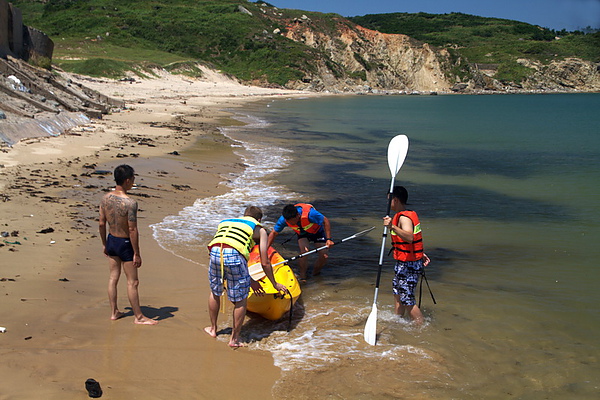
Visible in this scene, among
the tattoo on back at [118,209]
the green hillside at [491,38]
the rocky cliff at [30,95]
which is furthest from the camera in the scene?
the green hillside at [491,38]

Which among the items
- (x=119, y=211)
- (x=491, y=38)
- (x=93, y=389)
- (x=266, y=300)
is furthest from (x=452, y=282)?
(x=491, y=38)

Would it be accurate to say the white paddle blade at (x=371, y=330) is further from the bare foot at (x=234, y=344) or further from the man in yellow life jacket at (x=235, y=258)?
the bare foot at (x=234, y=344)

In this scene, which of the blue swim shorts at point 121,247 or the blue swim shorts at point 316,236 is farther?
the blue swim shorts at point 316,236

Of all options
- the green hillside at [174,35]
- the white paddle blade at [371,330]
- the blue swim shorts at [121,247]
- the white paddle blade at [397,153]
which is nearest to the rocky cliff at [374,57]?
the green hillside at [174,35]

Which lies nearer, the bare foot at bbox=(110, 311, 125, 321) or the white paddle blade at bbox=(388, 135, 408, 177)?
the bare foot at bbox=(110, 311, 125, 321)

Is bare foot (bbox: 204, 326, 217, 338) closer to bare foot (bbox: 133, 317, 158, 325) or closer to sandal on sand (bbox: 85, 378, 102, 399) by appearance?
bare foot (bbox: 133, 317, 158, 325)

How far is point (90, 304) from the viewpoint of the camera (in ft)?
19.2

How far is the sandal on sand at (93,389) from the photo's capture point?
4.12 metres

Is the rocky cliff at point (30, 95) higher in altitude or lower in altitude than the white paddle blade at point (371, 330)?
higher

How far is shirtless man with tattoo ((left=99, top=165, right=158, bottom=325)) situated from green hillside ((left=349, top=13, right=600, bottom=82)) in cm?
11228

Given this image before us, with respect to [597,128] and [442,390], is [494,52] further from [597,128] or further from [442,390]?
[442,390]

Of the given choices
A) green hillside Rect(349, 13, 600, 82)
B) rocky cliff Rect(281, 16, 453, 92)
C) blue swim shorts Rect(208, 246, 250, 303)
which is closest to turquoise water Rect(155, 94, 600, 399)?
blue swim shorts Rect(208, 246, 250, 303)

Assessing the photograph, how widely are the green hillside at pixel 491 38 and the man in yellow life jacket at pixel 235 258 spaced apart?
112016 millimetres

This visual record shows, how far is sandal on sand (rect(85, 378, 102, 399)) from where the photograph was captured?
4117 millimetres
